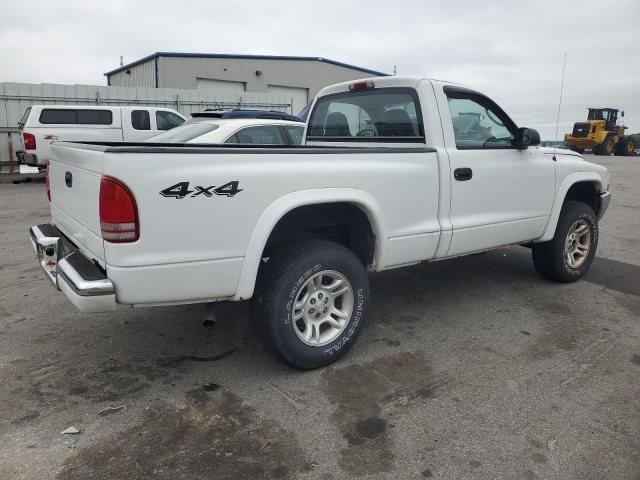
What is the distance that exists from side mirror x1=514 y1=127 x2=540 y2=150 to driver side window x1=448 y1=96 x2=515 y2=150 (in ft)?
0.23

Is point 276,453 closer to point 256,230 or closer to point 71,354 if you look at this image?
point 256,230

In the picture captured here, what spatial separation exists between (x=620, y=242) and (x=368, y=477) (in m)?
6.28

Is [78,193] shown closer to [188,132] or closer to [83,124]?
[188,132]

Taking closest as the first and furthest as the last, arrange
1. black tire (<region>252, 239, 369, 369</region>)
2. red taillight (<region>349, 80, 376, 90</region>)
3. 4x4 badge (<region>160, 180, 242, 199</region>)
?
1. 4x4 badge (<region>160, 180, 242, 199</region>)
2. black tire (<region>252, 239, 369, 369</region>)
3. red taillight (<region>349, 80, 376, 90</region>)

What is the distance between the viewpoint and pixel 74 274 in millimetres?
2678

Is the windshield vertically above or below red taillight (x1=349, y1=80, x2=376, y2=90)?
below

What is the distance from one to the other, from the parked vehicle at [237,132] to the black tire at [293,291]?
3.61 meters

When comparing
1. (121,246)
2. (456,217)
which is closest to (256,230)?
(121,246)

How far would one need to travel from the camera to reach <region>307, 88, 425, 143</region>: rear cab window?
3889 mm

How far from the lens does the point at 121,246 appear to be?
2498mm

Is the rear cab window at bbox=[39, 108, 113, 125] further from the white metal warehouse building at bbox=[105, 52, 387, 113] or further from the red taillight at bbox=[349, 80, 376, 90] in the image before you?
the red taillight at bbox=[349, 80, 376, 90]

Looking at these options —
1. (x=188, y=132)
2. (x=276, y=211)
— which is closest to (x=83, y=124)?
(x=188, y=132)

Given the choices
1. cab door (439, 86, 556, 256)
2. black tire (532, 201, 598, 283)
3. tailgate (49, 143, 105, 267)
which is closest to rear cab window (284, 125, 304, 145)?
cab door (439, 86, 556, 256)

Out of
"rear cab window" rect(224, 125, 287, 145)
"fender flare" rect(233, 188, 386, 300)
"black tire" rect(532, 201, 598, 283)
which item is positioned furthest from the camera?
"rear cab window" rect(224, 125, 287, 145)
